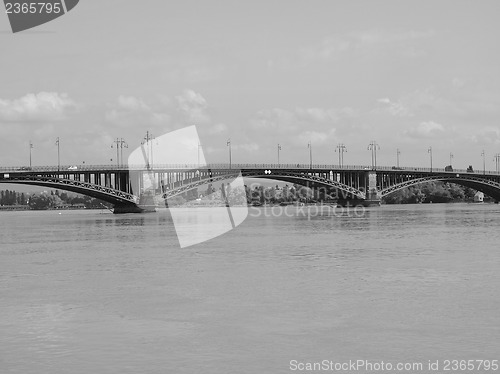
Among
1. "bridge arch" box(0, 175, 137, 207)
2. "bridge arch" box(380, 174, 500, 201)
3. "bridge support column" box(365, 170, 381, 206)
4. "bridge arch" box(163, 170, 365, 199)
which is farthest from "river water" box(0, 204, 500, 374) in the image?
"bridge arch" box(380, 174, 500, 201)

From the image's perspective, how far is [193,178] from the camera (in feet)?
374

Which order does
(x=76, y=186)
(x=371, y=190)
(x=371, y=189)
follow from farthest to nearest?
(x=371, y=190) → (x=371, y=189) → (x=76, y=186)

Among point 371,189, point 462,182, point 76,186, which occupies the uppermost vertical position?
point 76,186

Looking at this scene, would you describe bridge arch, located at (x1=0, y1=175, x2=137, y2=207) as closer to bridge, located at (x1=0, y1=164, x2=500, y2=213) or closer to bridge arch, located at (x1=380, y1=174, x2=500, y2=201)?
bridge, located at (x1=0, y1=164, x2=500, y2=213)

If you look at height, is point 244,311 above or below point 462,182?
below

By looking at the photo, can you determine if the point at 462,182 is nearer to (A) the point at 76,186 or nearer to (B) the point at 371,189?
(B) the point at 371,189

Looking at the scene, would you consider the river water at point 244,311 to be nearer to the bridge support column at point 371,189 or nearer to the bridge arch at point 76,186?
the bridge arch at point 76,186

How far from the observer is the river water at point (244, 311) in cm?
1455

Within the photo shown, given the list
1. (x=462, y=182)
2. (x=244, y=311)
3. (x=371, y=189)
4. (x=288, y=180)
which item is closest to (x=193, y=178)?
(x=288, y=180)

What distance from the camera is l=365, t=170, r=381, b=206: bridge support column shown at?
13725 cm

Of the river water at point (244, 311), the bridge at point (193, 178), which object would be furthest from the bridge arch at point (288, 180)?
the river water at point (244, 311)

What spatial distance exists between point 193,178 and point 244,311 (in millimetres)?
94998

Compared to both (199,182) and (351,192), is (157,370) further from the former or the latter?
(351,192)

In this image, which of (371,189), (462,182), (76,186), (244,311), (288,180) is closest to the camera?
(244,311)
